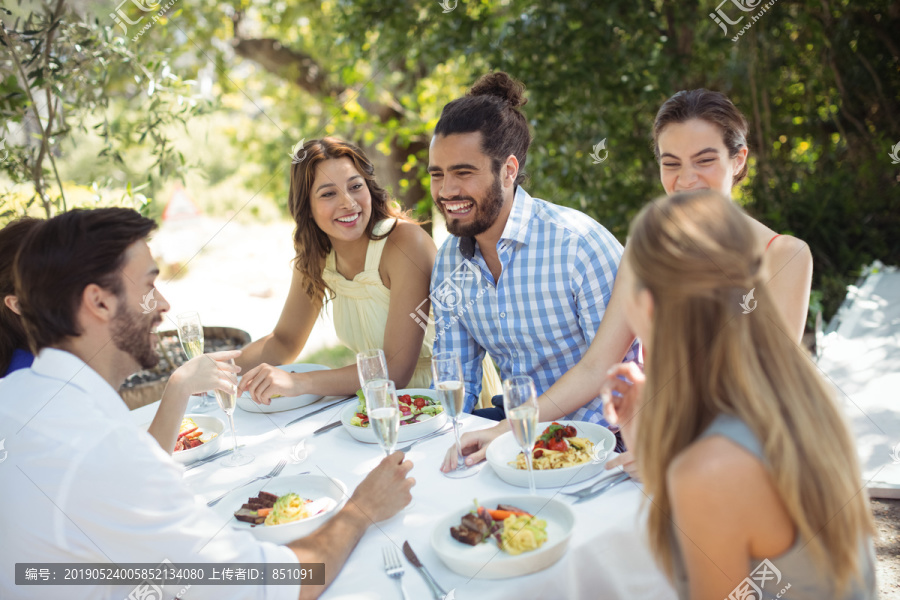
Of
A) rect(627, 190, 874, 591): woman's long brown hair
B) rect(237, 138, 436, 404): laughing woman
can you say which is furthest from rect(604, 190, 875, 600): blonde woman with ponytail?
rect(237, 138, 436, 404): laughing woman

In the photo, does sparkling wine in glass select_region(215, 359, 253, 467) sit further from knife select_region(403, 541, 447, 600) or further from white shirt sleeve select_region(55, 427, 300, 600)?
knife select_region(403, 541, 447, 600)

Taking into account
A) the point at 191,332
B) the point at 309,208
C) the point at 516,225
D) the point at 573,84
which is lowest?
the point at 191,332

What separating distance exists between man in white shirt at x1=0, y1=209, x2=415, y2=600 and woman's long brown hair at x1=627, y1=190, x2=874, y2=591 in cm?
72

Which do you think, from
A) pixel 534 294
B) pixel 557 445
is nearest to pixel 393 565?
pixel 557 445

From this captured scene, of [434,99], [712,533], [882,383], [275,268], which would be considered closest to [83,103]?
[434,99]

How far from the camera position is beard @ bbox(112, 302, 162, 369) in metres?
1.63

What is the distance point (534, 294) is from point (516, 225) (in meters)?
0.29

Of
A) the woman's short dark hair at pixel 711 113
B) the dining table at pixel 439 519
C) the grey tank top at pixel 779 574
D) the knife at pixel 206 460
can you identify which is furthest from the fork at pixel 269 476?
the woman's short dark hair at pixel 711 113

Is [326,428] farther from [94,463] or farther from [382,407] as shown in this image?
[94,463]

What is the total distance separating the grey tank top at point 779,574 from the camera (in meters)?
1.20

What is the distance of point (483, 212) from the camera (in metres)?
2.80
